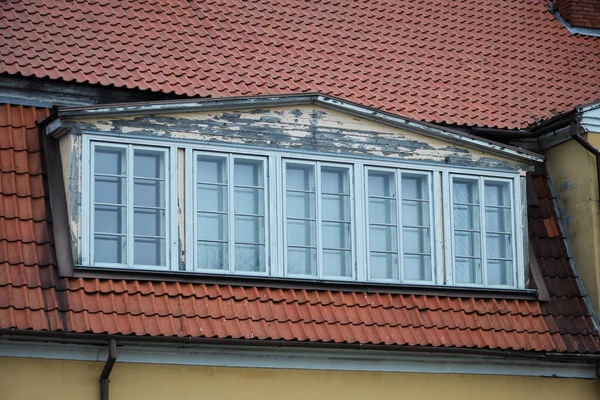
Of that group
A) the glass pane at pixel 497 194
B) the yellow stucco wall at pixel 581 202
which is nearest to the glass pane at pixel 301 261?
the glass pane at pixel 497 194

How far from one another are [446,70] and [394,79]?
1.04m

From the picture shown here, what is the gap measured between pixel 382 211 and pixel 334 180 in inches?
28.2

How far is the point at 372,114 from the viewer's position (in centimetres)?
1750

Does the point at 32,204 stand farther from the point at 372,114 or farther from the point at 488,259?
the point at 488,259

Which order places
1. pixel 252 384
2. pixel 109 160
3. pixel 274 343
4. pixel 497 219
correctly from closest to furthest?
pixel 274 343
pixel 252 384
pixel 109 160
pixel 497 219

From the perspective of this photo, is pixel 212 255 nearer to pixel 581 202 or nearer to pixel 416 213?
pixel 416 213

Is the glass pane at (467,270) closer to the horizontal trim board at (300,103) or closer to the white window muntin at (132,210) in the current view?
the horizontal trim board at (300,103)

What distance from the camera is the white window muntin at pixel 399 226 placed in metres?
17.2

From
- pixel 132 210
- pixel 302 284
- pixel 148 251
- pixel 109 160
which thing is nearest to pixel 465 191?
pixel 302 284

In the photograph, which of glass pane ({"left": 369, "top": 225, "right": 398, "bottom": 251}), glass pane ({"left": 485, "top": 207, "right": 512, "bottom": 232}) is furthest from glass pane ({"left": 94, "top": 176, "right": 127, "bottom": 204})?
glass pane ({"left": 485, "top": 207, "right": 512, "bottom": 232})

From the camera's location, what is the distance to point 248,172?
16.9m

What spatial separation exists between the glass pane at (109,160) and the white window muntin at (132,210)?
0.07 ft

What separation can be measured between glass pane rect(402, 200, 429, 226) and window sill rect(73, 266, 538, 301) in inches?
34.8

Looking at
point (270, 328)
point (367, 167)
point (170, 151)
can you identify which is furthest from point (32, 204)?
point (367, 167)
